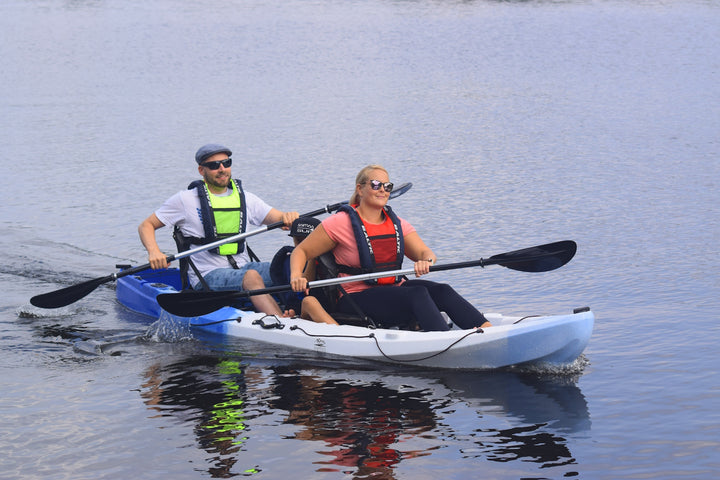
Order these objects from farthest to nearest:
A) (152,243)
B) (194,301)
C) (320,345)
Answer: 1. (152,243)
2. (194,301)
3. (320,345)

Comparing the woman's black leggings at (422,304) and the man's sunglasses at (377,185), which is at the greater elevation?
the man's sunglasses at (377,185)

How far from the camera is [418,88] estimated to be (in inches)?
1059

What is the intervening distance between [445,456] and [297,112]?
18.6m

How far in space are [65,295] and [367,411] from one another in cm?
391

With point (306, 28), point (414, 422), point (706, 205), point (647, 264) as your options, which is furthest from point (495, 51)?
point (414, 422)

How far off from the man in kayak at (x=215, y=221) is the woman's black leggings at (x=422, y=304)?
4.50ft

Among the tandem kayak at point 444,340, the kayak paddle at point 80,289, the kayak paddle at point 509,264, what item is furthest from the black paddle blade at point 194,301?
the kayak paddle at point 80,289

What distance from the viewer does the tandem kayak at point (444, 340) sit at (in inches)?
280

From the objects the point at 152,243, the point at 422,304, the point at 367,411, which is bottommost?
the point at 367,411

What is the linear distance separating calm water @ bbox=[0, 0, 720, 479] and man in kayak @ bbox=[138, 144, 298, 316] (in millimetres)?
594

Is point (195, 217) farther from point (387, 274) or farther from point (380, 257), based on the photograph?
point (387, 274)

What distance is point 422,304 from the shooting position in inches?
289

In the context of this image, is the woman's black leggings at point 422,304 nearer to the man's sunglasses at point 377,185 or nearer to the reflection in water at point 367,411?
the reflection in water at point 367,411

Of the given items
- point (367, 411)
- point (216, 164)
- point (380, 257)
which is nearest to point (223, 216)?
point (216, 164)
